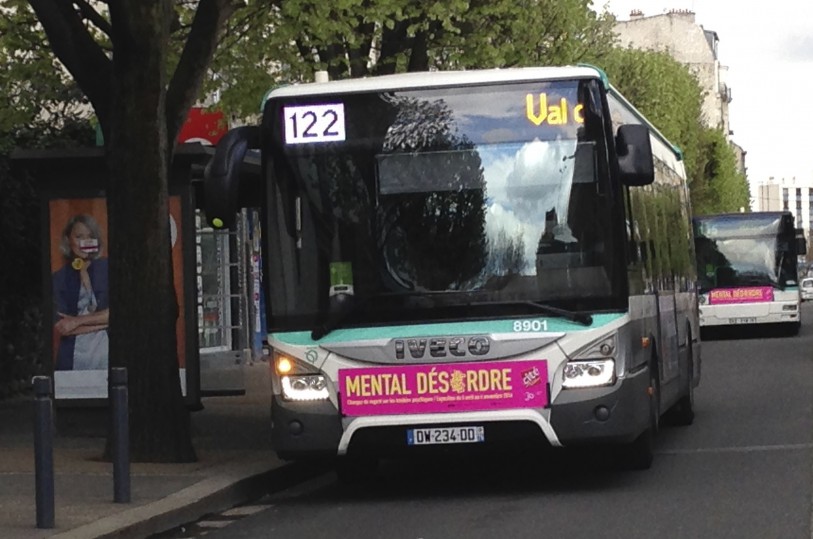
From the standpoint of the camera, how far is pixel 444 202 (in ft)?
39.8

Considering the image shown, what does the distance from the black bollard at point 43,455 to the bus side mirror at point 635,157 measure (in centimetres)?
418

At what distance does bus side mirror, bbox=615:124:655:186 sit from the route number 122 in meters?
1.93

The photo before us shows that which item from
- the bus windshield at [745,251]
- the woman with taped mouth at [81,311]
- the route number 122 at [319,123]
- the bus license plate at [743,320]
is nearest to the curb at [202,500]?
the route number 122 at [319,123]

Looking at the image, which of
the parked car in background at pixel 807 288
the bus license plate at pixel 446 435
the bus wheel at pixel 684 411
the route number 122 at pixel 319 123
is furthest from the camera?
the parked car in background at pixel 807 288

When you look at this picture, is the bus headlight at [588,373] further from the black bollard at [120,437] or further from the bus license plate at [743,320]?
the bus license plate at [743,320]

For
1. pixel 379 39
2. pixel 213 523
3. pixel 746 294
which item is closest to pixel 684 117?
pixel 746 294

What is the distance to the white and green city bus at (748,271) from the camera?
40.4 meters

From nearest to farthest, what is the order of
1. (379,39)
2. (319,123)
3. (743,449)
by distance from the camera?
(319,123) < (743,449) < (379,39)

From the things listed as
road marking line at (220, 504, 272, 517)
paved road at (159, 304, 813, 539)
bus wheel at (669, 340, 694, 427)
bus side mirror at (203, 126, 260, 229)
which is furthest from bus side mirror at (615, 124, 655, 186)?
bus wheel at (669, 340, 694, 427)

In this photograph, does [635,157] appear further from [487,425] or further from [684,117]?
[684,117]

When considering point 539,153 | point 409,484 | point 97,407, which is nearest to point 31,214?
point 97,407

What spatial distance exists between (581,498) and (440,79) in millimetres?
3024

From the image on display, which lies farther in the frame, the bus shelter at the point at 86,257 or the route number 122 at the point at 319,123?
the bus shelter at the point at 86,257

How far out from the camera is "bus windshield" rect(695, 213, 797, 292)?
40.4 m
